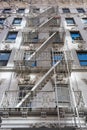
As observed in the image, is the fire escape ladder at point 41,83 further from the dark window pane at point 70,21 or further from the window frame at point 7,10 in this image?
the window frame at point 7,10

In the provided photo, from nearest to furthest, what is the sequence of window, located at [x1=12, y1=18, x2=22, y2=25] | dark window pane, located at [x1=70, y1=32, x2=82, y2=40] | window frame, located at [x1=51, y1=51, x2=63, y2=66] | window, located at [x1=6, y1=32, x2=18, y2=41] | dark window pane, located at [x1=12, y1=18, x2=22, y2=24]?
window frame, located at [x1=51, y1=51, x2=63, y2=66]
dark window pane, located at [x1=70, y1=32, x2=82, y2=40]
window, located at [x1=6, y1=32, x2=18, y2=41]
window, located at [x1=12, y1=18, x2=22, y2=25]
dark window pane, located at [x1=12, y1=18, x2=22, y2=24]

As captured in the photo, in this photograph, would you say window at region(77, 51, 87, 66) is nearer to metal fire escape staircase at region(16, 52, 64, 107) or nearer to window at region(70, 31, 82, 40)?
window at region(70, 31, 82, 40)

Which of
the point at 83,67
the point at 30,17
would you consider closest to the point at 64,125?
the point at 83,67

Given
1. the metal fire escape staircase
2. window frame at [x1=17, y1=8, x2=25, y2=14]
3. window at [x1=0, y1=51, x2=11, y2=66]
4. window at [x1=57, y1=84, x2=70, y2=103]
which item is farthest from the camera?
window frame at [x1=17, y1=8, x2=25, y2=14]

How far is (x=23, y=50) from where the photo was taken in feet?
59.6

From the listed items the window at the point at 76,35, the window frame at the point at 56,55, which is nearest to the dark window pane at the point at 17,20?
the window at the point at 76,35

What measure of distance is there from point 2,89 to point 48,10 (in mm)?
13996

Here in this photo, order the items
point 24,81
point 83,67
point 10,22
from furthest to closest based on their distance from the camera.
Answer: point 10,22 < point 83,67 < point 24,81

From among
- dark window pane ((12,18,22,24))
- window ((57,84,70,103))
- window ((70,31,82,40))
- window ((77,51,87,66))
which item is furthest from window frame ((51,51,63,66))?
dark window pane ((12,18,22,24))

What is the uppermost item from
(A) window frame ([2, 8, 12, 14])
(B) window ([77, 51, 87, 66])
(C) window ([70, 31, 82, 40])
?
(A) window frame ([2, 8, 12, 14])

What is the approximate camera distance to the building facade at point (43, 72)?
11562mm

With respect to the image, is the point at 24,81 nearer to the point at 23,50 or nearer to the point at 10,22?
the point at 23,50

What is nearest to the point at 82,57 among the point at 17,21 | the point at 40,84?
the point at 40,84

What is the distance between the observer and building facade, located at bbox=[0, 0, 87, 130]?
1156 centimetres
